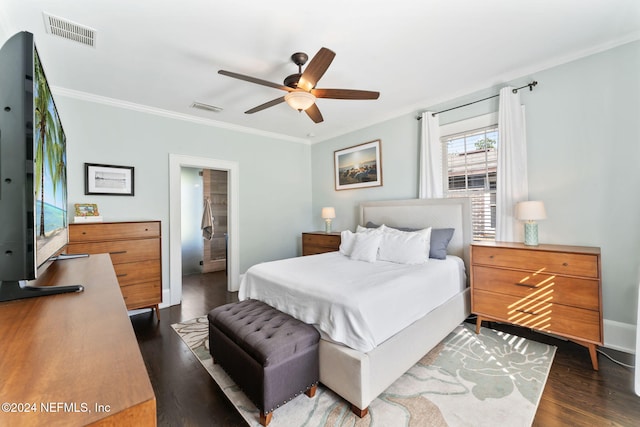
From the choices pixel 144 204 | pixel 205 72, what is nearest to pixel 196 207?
pixel 144 204

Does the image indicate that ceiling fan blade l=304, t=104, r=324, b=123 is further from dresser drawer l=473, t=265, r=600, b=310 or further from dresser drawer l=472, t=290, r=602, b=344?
dresser drawer l=472, t=290, r=602, b=344

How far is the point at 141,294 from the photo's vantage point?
126 inches

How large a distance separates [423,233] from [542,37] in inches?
80.8

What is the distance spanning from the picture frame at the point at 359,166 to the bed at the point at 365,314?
1384mm

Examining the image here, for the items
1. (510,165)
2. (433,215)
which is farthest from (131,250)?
(510,165)

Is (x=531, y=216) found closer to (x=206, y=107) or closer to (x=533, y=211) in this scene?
(x=533, y=211)

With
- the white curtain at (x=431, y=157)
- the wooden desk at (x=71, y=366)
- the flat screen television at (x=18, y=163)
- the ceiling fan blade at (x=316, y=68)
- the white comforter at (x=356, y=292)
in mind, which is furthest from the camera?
the white curtain at (x=431, y=157)

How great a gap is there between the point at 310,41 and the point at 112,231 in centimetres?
287

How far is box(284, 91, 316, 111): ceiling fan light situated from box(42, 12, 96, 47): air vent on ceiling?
63.2 inches

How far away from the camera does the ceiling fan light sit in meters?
2.32

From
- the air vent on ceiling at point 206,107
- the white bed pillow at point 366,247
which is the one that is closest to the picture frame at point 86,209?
the air vent on ceiling at point 206,107

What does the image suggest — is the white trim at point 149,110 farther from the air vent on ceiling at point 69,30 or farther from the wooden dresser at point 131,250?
the wooden dresser at point 131,250

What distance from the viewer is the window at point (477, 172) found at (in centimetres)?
322

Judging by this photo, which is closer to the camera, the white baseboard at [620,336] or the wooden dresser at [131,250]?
the white baseboard at [620,336]
